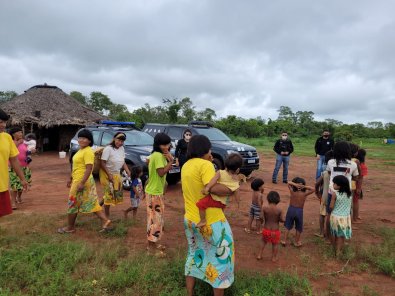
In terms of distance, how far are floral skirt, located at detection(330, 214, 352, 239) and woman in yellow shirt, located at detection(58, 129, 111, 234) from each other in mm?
3440

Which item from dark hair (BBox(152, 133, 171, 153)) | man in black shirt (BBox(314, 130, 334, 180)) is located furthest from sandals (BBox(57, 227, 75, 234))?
man in black shirt (BBox(314, 130, 334, 180))

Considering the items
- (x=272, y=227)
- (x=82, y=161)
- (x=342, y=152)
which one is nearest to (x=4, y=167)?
(x=82, y=161)

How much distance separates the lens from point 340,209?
4.42 metres

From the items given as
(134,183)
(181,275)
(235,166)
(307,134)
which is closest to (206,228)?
(235,166)

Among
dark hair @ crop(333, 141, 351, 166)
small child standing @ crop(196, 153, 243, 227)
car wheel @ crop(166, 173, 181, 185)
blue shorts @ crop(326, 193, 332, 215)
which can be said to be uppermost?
dark hair @ crop(333, 141, 351, 166)

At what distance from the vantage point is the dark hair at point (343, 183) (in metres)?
4.34

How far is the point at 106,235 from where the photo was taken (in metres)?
5.02

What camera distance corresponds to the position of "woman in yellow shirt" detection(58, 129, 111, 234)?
468 centimetres

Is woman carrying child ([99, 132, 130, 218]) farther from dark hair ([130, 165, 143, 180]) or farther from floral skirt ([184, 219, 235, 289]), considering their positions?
floral skirt ([184, 219, 235, 289])

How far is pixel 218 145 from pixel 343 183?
18.4ft

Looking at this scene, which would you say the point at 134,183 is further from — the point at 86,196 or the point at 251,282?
the point at 251,282

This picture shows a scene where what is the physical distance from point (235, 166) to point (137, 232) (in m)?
3.03

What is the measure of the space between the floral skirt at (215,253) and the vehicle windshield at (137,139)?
6624 millimetres

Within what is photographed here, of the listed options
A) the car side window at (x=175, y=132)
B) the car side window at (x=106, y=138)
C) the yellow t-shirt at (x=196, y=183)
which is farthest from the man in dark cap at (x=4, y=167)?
the car side window at (x=175, y=132)
